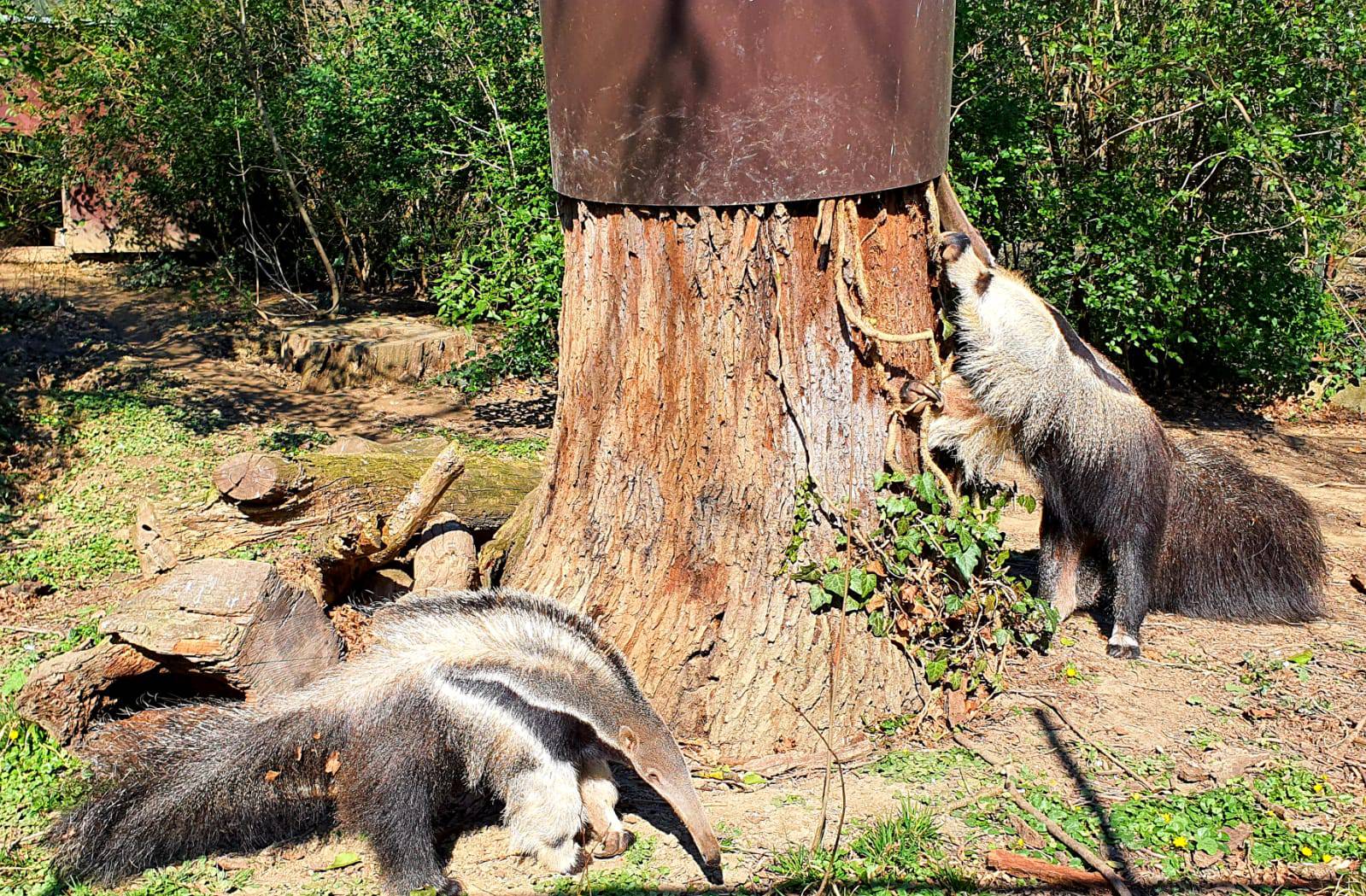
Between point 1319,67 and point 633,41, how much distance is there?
6296 millimetres

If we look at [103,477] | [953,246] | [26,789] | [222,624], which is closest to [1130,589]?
[953,246]

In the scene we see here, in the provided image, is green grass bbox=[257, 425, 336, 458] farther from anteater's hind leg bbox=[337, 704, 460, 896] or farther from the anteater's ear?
the anteater's ear

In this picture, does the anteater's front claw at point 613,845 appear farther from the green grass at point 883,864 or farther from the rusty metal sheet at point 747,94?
the rusty metal sheet at point 747,94

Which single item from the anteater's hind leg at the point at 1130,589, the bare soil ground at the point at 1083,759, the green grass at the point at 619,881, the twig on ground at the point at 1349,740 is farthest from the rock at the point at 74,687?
the twig on ground at the point at 1349,740

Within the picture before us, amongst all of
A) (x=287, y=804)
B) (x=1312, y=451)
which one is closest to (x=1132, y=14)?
(x=1312, y=451)

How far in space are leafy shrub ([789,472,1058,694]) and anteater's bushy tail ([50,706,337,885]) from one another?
1.83 metres

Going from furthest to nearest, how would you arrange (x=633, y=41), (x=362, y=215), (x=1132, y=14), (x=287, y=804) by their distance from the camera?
(x=362, y=215) < (x=1132, y=14) < (x=287, y=804) < (x=633, y=41)

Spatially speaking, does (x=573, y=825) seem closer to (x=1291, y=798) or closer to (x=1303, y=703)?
(x=1291, y=798)

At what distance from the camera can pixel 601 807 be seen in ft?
12.4

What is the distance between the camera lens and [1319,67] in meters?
7.46

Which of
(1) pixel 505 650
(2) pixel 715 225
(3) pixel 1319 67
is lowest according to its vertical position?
(1) pixel 505 650

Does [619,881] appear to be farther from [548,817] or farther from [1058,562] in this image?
[1058,562]

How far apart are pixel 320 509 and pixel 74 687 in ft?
3.99

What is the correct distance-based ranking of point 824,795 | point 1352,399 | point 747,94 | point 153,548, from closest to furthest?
point 824,795
point 747,94
point 153,548
point 1352,399
